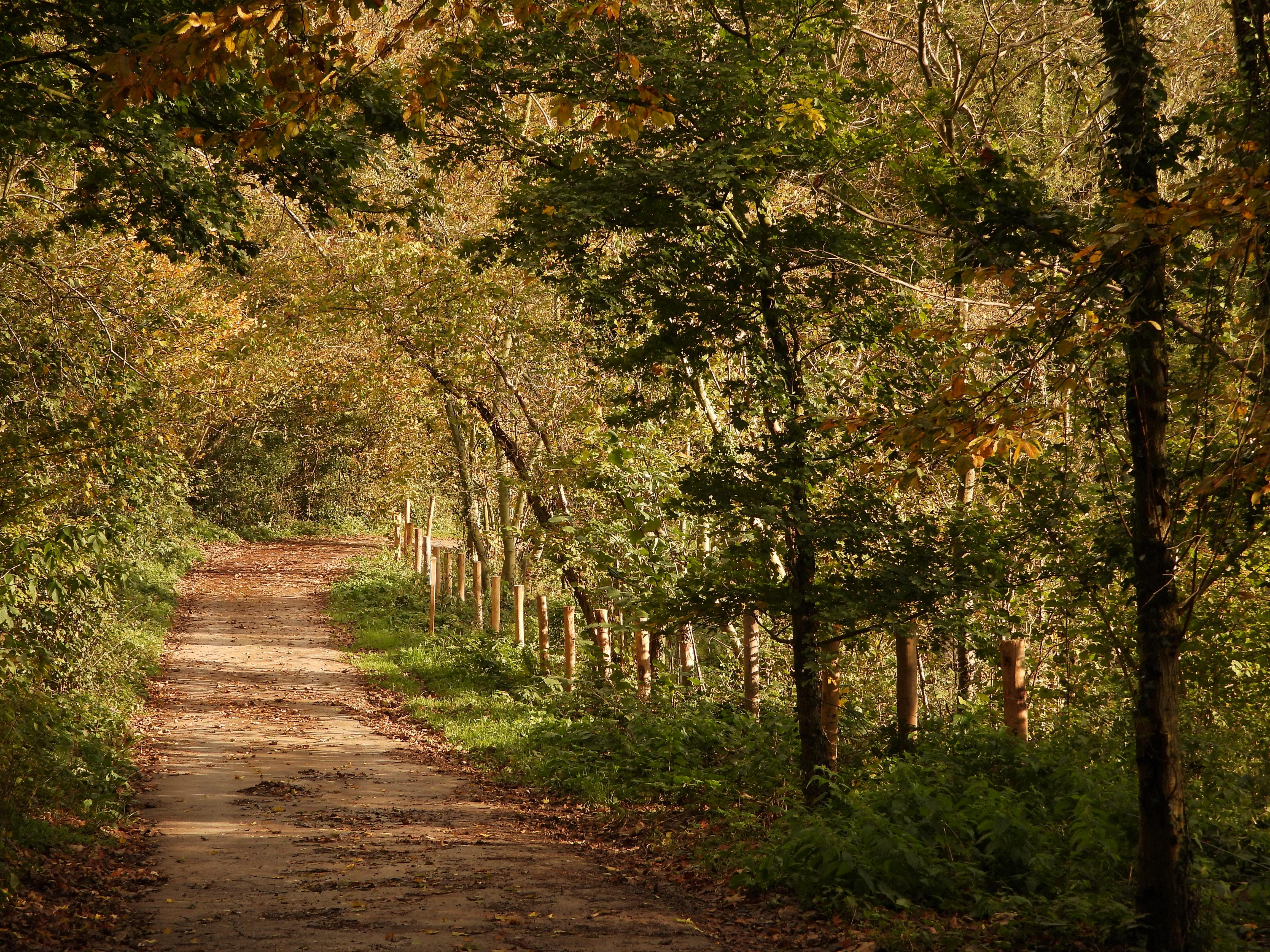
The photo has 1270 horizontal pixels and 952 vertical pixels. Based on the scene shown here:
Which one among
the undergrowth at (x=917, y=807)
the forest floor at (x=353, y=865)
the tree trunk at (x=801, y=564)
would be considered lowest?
the forest floor at (x=353, y=865)

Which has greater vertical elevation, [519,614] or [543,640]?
[519,614]

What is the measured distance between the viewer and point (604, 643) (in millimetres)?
13609

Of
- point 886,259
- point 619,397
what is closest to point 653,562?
point 619,397

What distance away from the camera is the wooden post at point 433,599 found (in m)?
19.9

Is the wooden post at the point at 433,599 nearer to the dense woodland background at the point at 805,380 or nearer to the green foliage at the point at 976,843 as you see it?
the dense woodland background at the point at 805,380

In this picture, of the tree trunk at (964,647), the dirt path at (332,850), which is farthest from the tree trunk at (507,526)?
the tree trunk at (964,647)

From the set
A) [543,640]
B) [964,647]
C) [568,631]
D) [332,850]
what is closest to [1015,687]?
[964,647]

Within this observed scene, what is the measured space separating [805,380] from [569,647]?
21.6 feet

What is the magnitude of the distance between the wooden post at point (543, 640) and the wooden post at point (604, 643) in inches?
54.9

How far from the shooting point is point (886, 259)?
8.84 metres

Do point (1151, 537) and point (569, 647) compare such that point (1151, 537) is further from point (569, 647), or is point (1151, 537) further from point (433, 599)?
point (433, 599)

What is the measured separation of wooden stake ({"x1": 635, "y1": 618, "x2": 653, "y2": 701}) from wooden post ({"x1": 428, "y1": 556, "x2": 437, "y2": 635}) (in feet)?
25.3

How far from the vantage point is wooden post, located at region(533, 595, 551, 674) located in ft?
50.2

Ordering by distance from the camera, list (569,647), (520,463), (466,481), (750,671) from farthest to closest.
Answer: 1. (466,481)
2. (520,463)
3. (569,647)
4. (750,671)
